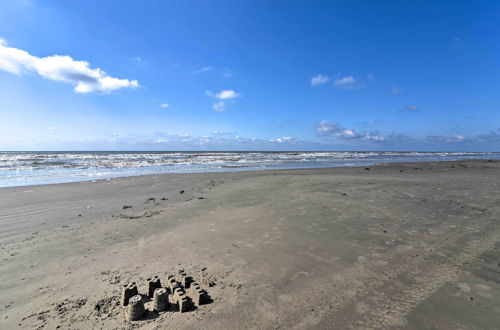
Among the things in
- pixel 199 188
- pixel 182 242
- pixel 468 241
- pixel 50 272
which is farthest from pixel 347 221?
pixel 199 188

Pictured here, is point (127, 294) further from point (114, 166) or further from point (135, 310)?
point (114, 166)

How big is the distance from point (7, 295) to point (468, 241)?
7909mm

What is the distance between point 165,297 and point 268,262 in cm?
177

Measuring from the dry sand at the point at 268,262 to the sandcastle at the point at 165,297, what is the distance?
3.6 inches

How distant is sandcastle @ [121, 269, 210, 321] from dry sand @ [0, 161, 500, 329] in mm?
90

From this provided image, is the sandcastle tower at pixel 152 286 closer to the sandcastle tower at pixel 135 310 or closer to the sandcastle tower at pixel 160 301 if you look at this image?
the sandcastle tower at pixel 160 301

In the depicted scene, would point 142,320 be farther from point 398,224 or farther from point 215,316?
point 398,224

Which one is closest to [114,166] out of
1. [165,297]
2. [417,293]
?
[165,297]

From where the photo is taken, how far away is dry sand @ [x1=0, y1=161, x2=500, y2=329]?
2.78 metres

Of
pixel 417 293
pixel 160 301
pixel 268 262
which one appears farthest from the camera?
pixel 268 262

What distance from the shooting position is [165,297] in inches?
115

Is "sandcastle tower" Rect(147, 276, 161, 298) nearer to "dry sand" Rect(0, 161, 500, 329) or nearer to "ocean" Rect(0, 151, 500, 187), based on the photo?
"dry sand" Rect(0, 161, 500, 329)

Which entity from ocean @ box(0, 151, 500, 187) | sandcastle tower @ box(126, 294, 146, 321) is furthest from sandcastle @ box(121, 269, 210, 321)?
ocean @ box(0, 151, 500, 187)

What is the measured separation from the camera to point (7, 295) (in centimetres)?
331
